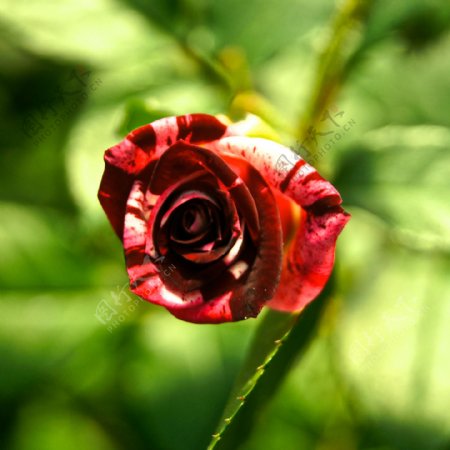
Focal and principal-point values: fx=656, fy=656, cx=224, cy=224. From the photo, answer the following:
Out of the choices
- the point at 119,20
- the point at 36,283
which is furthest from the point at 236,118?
the point at 36,283

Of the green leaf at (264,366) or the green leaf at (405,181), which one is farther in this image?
the green leaf at (405,181)

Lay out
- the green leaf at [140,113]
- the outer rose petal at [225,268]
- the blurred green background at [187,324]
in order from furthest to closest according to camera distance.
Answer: the blurred green background at [187,324], the green leaf at [140,113], the outer rose petal at [225,268]

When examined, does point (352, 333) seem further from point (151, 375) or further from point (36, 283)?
point (36, 283)

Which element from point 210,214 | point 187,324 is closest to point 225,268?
point 210,214

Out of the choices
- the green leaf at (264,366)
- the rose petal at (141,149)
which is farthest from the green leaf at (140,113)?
the green leaf at (264,366)

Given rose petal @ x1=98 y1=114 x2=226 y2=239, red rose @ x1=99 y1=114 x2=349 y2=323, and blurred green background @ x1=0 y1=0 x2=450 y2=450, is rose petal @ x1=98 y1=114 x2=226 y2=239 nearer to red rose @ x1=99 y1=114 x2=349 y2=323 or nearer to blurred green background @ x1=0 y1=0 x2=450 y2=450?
red rose @ x1=99 y1=114 x2=349 y2=323

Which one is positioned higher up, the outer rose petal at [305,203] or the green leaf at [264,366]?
the outer rose petal at [305,203]

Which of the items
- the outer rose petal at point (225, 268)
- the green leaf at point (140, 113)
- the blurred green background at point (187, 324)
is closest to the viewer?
the outer rose petal at point (225, 268)

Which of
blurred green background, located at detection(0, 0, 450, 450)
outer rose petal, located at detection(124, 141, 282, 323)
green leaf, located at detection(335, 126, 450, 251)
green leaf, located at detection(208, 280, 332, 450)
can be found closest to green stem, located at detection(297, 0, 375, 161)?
blurred green background, located at detection(0, 0, 450, 450)

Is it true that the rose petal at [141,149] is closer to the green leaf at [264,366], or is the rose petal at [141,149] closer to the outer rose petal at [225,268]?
the outer rose petal at [225,268]
